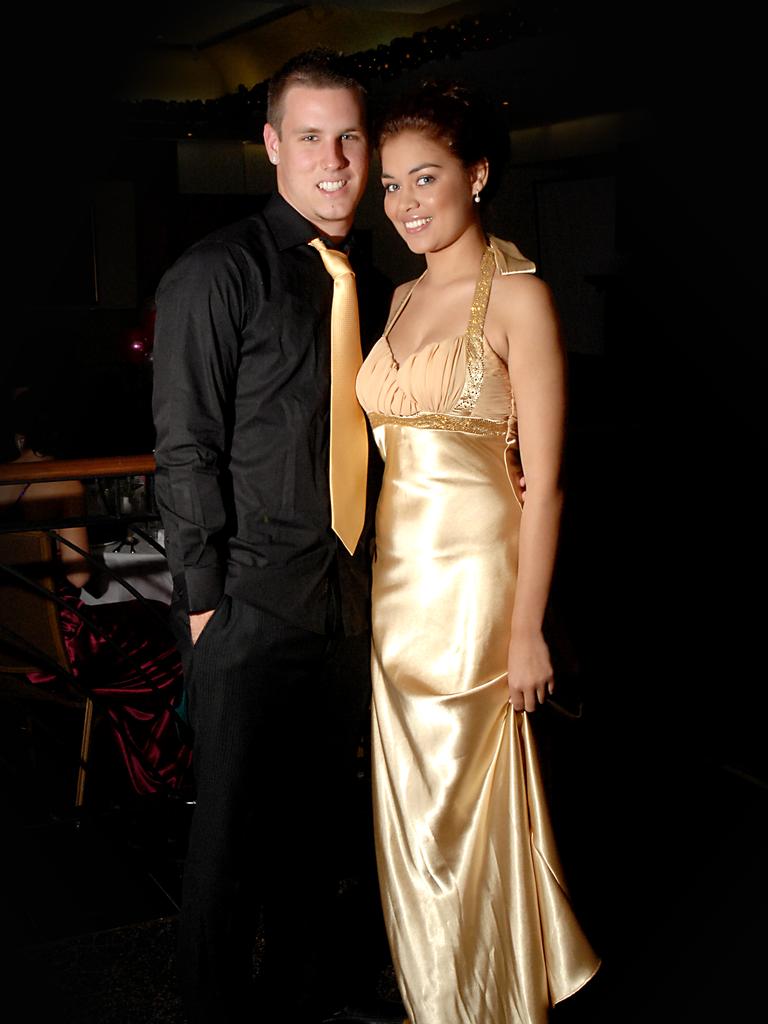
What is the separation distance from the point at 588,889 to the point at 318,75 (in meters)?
1.85

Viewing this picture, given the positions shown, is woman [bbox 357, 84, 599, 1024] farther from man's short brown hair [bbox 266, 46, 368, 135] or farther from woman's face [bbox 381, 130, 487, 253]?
man's short brown hair [bbox 266, 46, 368, 135]

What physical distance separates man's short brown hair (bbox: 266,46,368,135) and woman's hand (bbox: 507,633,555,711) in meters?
0.94

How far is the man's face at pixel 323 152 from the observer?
1.85 meters

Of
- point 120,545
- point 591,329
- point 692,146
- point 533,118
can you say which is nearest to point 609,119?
point 533,118

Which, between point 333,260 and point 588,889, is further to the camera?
point 588,889

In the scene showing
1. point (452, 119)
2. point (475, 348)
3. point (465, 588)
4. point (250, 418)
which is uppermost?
point (452, 119)

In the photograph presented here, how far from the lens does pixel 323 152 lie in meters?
1.85

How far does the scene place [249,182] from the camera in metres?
7.70

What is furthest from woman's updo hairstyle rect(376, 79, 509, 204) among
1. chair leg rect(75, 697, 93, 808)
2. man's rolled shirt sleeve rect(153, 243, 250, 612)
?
chair leg rect(75, 697, 93, 808)

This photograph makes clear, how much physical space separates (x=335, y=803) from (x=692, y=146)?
11.7 feet

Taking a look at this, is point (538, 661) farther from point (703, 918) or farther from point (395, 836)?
point (703, 918)

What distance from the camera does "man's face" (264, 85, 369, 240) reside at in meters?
1.85

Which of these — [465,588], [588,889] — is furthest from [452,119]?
[588,889]

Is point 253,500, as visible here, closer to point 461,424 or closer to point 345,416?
point 345,416
